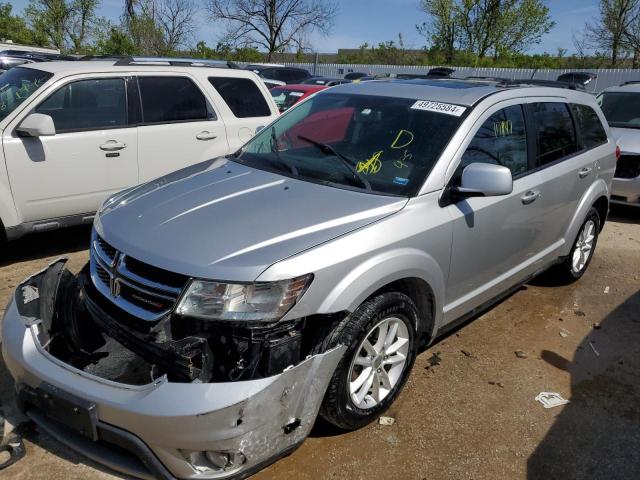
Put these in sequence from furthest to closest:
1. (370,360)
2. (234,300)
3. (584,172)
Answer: (584,172) < (370,360) < (234,300)

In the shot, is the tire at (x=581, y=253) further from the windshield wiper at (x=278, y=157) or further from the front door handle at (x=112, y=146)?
the front door handle at (x=112, y=146)

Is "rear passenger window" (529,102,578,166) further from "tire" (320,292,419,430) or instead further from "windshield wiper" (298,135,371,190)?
"tire" (320,292,419,430)

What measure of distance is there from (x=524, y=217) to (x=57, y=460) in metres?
3.14

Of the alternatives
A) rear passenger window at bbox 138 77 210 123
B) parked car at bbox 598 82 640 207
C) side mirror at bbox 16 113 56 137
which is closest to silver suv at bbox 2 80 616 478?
side mirror at bbox 16 113 56 137

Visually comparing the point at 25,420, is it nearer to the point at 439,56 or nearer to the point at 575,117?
the point at 575,117

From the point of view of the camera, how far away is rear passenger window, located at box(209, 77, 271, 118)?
243 inches

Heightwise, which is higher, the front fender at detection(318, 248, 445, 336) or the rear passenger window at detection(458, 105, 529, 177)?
the rear passenger window at detection(458, 105, 529, 177)

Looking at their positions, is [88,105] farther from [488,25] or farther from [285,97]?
[488,25]

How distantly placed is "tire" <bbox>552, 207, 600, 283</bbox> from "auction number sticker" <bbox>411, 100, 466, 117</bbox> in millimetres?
2126

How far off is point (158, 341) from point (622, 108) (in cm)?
890

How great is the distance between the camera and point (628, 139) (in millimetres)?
7855

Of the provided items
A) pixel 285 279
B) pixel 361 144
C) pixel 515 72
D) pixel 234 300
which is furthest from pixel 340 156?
pixel 515 72

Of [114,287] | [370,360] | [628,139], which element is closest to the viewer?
[114,287]

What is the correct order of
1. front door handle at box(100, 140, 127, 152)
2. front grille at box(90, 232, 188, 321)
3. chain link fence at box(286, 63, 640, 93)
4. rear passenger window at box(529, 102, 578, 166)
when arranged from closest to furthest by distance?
front grille at box(90, 232, 188, 321) → rear passenger window at box(529, 102, 578, 166) → front door handle at box(100, 140, 127, 152) → chain link fence at box(286, 63, 640, 93)
